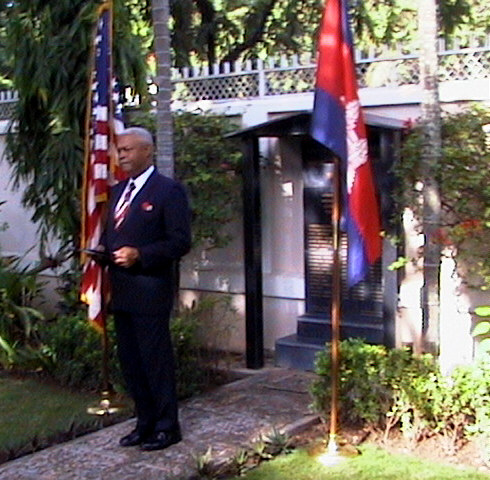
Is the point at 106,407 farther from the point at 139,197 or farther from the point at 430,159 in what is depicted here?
the point at 430,159

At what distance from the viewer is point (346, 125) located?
5461 millimetres

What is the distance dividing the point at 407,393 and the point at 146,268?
1.86 meters

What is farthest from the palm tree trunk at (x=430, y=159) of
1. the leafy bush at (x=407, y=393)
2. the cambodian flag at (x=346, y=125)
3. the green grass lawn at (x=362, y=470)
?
the green grass lawn at (x=362, y=470)

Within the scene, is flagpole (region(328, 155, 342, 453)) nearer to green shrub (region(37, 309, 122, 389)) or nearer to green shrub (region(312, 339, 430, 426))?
green shrub (region(312, 339, 430, 426))

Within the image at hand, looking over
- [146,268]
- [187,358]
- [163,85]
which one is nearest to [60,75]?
[163,85]

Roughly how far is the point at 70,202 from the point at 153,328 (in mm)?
3560

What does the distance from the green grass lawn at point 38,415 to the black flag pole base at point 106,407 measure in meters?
0.05

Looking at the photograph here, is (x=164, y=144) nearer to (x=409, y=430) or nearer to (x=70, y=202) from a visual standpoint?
(x=70, y=202)

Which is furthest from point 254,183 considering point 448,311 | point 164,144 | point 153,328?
point 153,328

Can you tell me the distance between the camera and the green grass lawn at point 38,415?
20.4 feet

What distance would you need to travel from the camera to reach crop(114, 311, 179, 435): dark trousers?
18.4 ft

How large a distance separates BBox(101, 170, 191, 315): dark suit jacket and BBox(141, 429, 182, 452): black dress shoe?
0.83 meters

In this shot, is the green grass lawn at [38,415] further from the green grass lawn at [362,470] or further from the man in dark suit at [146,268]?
the green grass lawn at [362,470]

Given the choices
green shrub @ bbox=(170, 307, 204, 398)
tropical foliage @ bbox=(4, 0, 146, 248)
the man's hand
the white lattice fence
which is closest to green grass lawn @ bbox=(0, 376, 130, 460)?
green shrub @ bbox=(170, 307, 204, 398)
